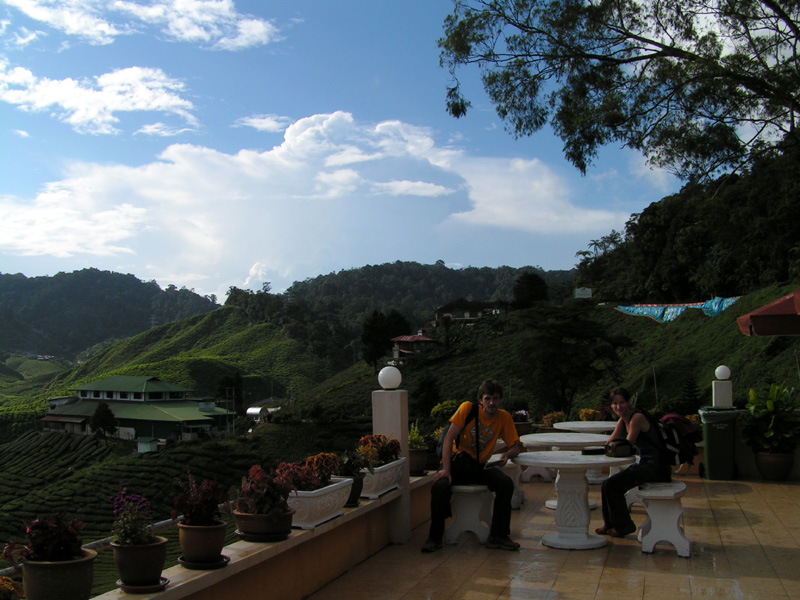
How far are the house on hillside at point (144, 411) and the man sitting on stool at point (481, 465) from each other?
5974 cm

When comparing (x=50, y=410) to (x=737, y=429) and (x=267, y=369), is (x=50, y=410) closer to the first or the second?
(x=267, y=369)

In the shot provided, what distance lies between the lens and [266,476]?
10.7 ft

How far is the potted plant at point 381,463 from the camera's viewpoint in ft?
14.4

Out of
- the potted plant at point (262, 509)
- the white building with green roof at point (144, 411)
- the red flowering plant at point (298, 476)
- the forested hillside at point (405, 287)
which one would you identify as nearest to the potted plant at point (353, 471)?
the red flowering plant at point (298, 476)

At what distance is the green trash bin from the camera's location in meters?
7.41

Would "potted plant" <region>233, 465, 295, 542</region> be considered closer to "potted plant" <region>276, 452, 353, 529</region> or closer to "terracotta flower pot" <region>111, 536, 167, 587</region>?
"potted plant" <region>276, 452, 353, 529</region>

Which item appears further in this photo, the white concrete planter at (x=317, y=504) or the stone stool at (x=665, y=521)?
the stone stool at (x=665, y=521)

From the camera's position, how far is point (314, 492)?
3488mm

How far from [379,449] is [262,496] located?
1.53 m

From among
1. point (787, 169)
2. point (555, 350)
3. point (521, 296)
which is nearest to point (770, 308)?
point (787, 169)

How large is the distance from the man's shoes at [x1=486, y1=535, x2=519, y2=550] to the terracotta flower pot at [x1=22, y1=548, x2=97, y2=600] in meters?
2.92

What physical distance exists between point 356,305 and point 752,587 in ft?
297

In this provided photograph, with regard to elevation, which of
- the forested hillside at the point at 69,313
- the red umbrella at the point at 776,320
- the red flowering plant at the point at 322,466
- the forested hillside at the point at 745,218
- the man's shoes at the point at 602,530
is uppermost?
the forested hillside at the point at 69,313

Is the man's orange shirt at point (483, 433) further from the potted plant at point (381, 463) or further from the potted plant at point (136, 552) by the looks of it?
the potted plant at point (136, 552)
